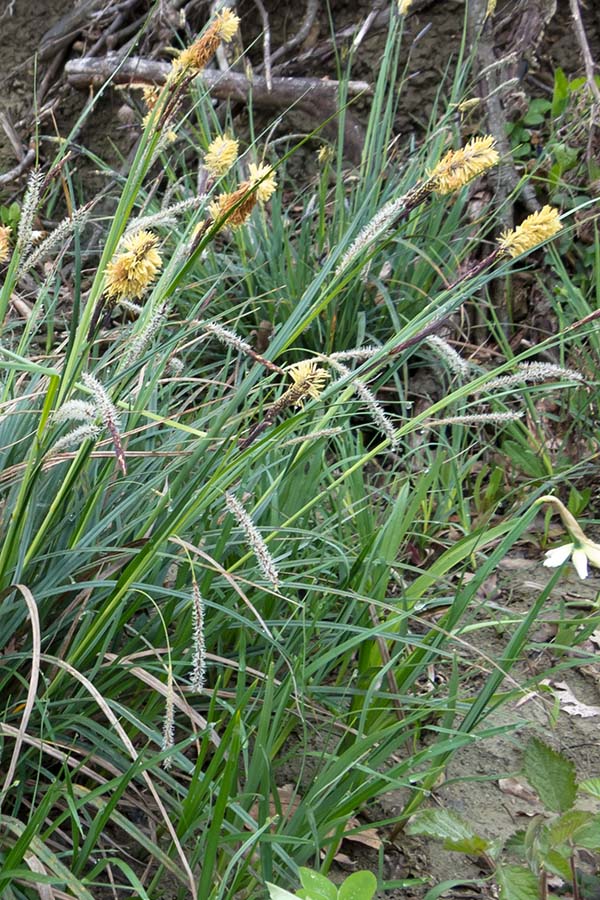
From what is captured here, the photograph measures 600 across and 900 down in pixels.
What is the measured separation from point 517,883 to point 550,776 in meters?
0.17

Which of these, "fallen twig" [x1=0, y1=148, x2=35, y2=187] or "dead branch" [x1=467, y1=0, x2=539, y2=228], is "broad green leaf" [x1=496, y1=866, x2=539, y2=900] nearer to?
"dead branch" [x1=467, y1=0, x2=539, y2=228]

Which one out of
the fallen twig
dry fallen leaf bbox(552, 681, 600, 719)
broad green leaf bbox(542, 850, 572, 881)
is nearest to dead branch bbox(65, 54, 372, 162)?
the fallen twig

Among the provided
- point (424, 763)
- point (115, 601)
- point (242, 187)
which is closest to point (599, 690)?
point (424, 763)

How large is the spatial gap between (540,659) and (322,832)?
97 cm

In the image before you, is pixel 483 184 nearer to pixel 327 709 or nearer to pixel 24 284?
pixel 24 284

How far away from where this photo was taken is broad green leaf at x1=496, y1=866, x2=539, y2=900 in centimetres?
141

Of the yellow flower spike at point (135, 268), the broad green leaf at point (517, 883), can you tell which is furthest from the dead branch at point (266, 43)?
the broad green leaf at point (517, 883)

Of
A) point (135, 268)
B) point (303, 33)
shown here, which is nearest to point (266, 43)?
point (303, 33)

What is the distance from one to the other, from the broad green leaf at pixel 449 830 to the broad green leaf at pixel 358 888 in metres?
0.27

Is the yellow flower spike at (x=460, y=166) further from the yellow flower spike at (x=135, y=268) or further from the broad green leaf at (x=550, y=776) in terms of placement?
the broad green leaf at (x=550, y=776)

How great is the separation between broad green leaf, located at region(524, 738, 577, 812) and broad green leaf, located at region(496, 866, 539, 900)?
4.4 inches

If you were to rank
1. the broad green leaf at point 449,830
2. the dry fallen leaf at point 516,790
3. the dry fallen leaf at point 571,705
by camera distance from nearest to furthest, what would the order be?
the broad green leaf at point 449,830 < the dry fallen leaf at point 516,790 < the dry fallen leaf at point 571,705

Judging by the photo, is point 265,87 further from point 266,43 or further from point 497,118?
point 497,118

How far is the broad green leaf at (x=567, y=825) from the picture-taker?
1.40 meters
